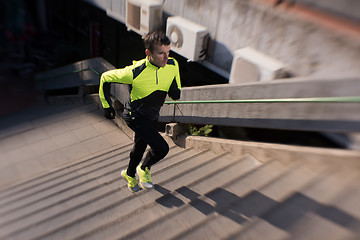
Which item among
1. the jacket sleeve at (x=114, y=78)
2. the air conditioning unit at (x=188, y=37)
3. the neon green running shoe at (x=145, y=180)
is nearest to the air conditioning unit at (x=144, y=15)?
the air conditioning unit at (x=188, y=37)

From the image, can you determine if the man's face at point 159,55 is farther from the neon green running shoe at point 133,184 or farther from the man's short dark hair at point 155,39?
the neon green running shoe at point 133,184

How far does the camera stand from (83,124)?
738cm

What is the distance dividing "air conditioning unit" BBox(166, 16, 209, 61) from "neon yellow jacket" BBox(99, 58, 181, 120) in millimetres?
3113

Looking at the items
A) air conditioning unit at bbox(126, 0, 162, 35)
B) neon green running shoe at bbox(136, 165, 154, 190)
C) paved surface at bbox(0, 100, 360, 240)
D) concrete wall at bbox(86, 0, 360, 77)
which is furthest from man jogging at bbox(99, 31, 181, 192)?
air conditioning unit at bbox(126, 0, 162, 35)

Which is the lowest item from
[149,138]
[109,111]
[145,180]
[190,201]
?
[145,180]

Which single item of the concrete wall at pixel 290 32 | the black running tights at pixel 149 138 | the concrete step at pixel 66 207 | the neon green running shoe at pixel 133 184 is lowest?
the concrete step at pixel 66 207

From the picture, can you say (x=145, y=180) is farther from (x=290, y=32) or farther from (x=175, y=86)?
(x=290, y=32)

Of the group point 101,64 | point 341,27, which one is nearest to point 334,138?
point 341,27

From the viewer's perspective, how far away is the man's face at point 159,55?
131 inches

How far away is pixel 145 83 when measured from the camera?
3.54 metres

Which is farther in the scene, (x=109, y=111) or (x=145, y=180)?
(x=145, y=180)

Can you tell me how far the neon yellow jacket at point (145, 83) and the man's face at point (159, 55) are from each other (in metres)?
0.08

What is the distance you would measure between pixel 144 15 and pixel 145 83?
16.2 feet

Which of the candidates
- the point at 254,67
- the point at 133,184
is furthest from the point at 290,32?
the point at 133,184
